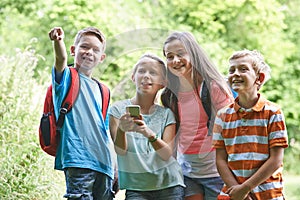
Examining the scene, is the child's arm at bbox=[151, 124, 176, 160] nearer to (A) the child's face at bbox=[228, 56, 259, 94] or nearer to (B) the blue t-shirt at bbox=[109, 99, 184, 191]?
(B) the blue t-shirt at bbox=[109, 99, 184, 191]

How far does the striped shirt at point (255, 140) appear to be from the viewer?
2086mm

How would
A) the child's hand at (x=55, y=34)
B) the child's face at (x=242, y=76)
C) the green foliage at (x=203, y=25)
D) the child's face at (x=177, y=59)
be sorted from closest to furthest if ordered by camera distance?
the child's hand at (x=55, y=34), the child's face at (x=242, y=76), the child's face at (x=177, y=59), the green foliage at (x=203, y=25)

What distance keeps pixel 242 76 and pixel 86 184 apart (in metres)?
0.73

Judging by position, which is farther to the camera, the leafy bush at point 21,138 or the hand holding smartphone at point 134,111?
the leafy bush at point 21,138

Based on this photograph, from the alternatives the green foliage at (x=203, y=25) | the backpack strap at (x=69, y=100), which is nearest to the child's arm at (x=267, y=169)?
the backpack strap at (x=69, y=100)

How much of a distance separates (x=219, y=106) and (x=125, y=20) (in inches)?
174

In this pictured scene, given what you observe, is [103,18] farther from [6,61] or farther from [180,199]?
[180,199]

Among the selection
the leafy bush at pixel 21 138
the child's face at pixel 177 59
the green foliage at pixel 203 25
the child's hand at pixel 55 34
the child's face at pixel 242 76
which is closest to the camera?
the child's hand at pixel 55 34

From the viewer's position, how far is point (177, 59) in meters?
2.25

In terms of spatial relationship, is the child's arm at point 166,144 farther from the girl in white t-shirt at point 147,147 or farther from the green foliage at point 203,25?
the green foliage at point 203,25

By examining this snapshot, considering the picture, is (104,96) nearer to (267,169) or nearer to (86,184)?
(86,184)

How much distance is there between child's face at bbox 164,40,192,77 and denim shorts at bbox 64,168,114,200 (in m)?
0.51

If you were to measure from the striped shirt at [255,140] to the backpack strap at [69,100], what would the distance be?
0.61 m

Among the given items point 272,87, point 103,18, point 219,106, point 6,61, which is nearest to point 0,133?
point 6,61
